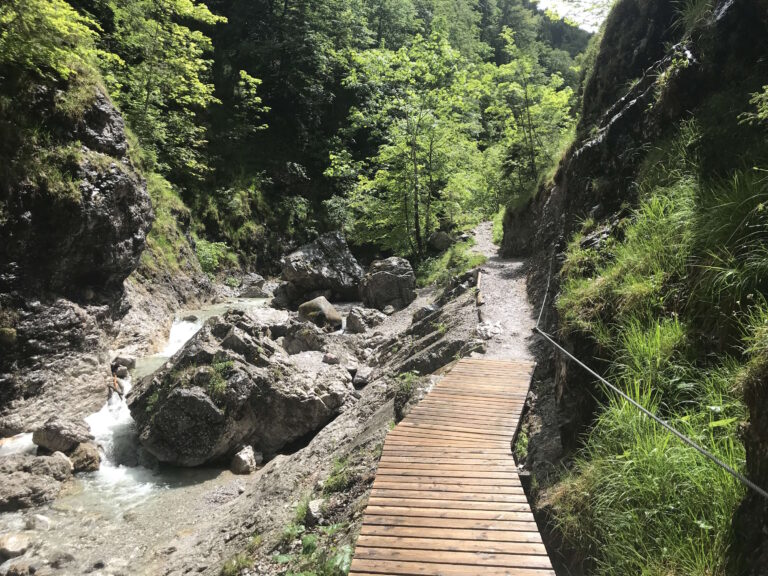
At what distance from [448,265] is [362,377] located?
31.6 feet

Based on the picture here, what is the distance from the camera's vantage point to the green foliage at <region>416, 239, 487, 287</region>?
739 inches

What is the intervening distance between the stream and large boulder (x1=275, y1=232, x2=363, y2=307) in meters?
10.5

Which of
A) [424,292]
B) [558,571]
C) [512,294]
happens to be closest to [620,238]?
[558,571]

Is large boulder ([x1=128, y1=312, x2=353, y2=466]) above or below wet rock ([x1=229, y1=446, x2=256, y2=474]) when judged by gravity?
above

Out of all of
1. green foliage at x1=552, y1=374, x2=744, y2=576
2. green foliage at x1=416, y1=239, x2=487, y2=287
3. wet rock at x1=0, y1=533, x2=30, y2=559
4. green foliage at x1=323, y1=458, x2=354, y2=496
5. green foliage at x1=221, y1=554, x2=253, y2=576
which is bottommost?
wet rock at x1=0, y1=533, x2=30, y2=559

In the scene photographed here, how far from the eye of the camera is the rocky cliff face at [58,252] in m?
10.4

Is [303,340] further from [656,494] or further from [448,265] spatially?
[656,494]

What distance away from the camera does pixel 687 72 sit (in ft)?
22.1

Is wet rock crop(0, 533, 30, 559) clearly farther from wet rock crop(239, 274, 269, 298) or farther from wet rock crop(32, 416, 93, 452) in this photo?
wet rock crop(239, 274, 269, 298)

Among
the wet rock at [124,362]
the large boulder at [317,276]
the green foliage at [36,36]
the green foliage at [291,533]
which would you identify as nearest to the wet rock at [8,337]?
the wet rock at [124,362]

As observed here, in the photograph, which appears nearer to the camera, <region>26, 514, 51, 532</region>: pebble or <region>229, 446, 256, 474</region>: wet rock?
<region>26, 514, 51, 532</region>: pebble

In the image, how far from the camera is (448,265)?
20.7 m

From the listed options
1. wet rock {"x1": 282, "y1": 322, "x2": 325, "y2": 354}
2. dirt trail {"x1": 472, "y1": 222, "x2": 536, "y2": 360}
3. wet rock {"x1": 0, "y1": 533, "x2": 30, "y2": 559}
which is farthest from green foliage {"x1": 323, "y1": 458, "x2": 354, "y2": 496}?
wet rock {"x1": 282, "y1": 322, "x2": 325, "y2": 354}

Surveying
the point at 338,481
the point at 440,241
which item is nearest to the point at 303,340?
the point at 338,481
